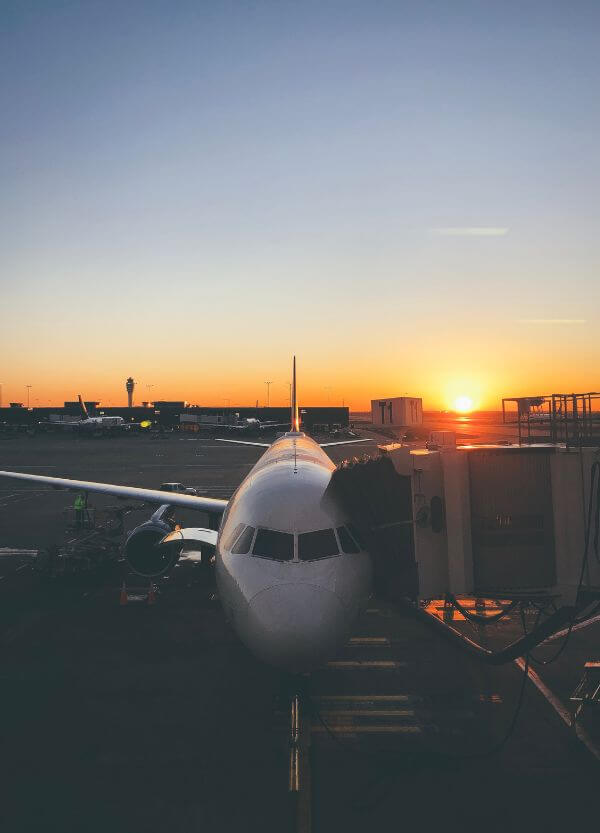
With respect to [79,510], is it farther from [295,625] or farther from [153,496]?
[295,625]

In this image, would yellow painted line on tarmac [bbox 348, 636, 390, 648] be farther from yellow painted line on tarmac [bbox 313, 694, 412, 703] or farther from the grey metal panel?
the grey metal panel

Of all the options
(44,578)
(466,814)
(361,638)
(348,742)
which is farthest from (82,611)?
(466,814)

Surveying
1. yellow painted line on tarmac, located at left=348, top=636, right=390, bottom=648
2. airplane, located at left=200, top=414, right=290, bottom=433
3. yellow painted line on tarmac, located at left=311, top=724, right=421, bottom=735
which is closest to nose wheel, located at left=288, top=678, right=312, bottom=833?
yellow painted line on tarmac, located at left=311, top=724, right=421, bottom=735

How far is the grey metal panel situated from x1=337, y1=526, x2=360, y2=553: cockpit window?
97.8 inches

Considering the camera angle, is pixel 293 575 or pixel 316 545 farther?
pixel 316 545

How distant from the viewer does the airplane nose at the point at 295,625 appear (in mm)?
9641

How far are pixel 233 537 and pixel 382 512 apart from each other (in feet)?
11.4

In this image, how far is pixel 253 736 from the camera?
11203mm

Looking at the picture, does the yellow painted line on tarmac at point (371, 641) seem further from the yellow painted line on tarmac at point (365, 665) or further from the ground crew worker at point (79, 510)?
the ground crew worker at point (79, 510)

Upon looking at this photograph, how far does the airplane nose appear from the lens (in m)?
9.64

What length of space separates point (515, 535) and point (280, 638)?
5.15 m

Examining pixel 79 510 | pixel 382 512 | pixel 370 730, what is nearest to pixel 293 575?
pixel 382 512

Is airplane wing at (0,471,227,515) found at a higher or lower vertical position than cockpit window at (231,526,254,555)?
lower

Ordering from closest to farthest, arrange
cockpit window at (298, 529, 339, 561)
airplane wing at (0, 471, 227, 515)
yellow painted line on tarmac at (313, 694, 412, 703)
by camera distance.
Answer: cockpit window at (298, 529, 339, 561), yellow painted line on tarmac at (313, 694, 412, 703), airplane wing at (0, 471, 227, 515)
